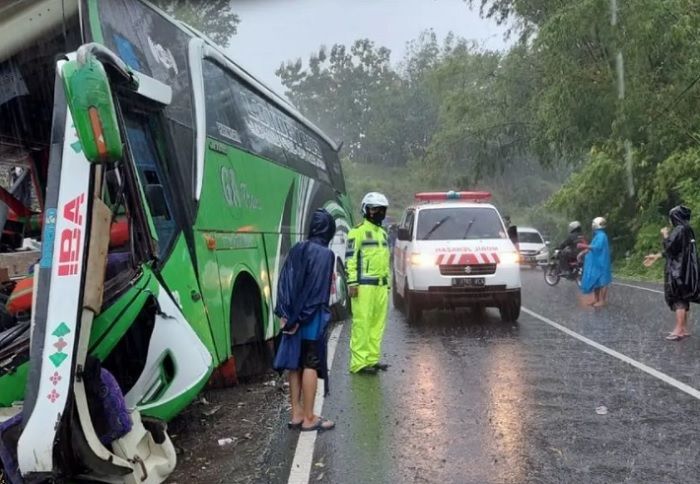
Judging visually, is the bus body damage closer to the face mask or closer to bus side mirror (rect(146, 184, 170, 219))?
bus side mirror (rect(146, 184, 170, 219))

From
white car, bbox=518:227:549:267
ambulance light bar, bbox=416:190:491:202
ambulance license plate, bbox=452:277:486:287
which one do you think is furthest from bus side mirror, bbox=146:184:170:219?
white car, bbox=518:227:549:267

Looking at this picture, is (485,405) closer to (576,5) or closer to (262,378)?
(262,378)

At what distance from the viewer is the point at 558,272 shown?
19188 millimetres

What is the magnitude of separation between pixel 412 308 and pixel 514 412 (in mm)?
5645

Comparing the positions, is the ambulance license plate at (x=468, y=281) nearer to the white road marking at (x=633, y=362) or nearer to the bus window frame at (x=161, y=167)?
the white road marking at (x=633, y=362)

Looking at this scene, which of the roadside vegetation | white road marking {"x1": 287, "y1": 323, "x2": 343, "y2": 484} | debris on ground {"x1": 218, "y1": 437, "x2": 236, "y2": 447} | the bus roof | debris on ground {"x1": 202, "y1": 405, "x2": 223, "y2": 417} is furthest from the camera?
the roadside vegetation

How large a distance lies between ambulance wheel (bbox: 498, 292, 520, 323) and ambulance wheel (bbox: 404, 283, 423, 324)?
133 cm

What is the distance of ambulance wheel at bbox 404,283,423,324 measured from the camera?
468 inches

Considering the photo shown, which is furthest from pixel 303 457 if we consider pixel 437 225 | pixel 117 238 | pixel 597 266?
pixel 597 266

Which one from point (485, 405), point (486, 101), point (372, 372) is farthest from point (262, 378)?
point (486, 101)

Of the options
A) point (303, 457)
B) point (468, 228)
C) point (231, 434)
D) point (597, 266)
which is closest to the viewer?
point (303, 457)

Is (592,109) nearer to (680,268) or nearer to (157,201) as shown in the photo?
(680,268)

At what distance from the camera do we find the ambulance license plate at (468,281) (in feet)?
37.4

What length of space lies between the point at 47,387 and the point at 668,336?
862cm
